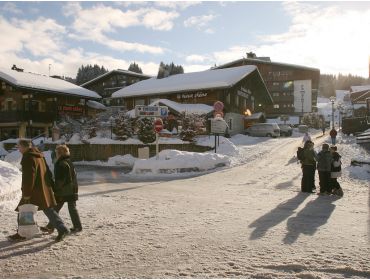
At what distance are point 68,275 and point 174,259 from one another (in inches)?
55.5

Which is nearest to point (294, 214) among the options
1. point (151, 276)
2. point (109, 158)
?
point (151, 276)

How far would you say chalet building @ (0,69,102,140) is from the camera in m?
32.9

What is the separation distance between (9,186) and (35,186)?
121 inches

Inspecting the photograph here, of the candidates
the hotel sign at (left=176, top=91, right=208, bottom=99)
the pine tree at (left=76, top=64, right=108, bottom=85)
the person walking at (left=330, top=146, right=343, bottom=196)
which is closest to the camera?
the person walking at (left=330, top=146, right=343, bottom=196)

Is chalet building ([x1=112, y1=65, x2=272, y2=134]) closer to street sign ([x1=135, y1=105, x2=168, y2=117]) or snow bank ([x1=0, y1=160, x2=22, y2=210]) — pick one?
street sign ([x1=135, y1=105, x2=168, y2=117])

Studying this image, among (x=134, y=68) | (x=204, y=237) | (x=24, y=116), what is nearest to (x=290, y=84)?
(x=134, y=68)

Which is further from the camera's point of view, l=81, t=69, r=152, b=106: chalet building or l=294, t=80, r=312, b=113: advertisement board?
l=294, t=80, r=312, b=113: advertisement board

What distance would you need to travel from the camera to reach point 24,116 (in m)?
32.8

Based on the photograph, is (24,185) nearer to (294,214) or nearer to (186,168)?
(294,214)

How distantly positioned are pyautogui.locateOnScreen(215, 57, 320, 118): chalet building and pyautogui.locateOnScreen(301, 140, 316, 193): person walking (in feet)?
156

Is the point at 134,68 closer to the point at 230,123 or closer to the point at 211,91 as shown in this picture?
the point at 230,123

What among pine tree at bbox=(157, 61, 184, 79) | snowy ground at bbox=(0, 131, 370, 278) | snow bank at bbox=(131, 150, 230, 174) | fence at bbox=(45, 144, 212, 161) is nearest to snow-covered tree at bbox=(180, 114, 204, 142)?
fence at bbox=(45, 144, 212, 161)

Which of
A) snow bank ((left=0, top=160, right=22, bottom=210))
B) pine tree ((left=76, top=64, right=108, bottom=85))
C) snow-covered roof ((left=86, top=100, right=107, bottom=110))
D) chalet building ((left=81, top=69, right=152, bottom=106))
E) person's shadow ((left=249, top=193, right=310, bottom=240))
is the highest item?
pine tree ((left=76, top=64, right=108, bottom=85))

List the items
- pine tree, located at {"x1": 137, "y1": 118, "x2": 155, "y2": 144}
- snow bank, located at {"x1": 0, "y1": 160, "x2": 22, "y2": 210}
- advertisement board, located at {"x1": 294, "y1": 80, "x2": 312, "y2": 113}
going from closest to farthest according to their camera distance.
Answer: snow bank, located at {"x1": 0, "y1": 160, "x2": 22, "y2": 210}
pine tree, located at {"x1": 137, "y1": 118, "x2": 155, "y2": 144}
advertisement board, located at {"x1": 294, "y1": 80, "x2": 312, "y2": 113}
